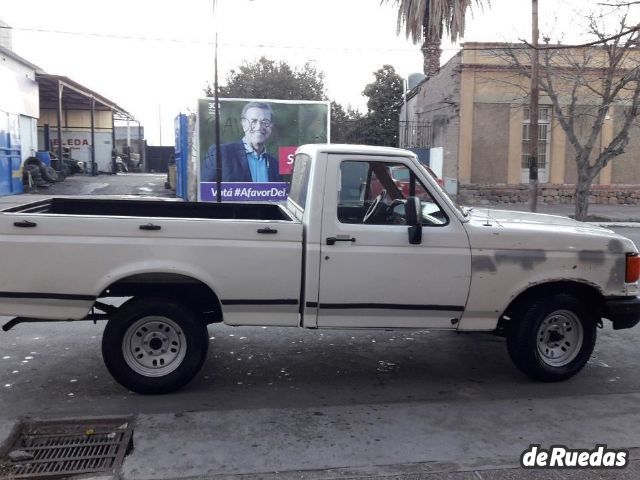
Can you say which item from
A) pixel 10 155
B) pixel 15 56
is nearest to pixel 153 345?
pixel 10 155

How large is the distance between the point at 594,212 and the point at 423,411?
19.5 m

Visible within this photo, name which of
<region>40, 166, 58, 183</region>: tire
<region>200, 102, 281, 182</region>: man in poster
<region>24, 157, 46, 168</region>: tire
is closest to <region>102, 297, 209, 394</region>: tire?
<region>200, 102, 281, 182</region>: man in poster

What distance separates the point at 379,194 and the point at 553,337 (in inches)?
74.4

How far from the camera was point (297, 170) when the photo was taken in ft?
19.8

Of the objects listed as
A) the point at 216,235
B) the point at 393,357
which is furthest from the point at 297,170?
the point at 393,357

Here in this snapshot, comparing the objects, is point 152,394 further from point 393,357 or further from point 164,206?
point 393,357

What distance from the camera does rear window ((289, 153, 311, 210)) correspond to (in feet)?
17.9

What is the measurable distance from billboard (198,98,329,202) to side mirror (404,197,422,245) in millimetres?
15173

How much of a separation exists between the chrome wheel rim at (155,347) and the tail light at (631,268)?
3.60 metres

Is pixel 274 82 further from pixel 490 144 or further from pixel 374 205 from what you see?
pixel 374 205

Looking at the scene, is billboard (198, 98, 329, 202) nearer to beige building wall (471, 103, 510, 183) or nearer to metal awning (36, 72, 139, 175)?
beige building wall (471, 103, 510, 183)

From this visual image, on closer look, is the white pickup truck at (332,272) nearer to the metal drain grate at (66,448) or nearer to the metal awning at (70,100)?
the metal drain grate at (66,448)

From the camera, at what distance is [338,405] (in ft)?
16.3

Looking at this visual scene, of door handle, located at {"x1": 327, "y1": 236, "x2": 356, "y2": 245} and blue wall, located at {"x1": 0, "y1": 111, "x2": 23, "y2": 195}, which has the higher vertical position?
blue wall, located at {"x1": 0, "y1": 111, "x2": 23, "y2": 195}
